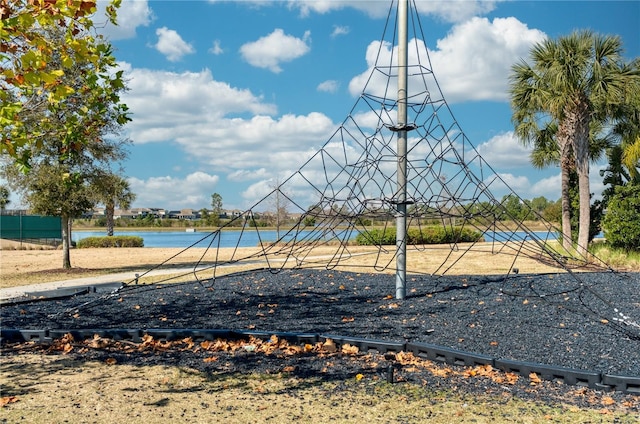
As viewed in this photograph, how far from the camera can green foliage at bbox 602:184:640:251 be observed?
47.4 feet

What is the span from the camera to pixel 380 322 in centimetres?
628

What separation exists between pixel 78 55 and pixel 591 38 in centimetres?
1482

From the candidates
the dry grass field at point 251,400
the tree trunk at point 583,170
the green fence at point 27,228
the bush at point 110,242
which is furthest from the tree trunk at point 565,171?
the green fence at point 27,228

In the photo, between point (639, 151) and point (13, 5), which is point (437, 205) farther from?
point (639, 151)

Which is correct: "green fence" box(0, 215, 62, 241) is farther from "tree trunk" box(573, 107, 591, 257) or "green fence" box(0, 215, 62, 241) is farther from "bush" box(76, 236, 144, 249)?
"tree trunk" box(573, 107, 591, 257)

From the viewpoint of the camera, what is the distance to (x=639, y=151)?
14.7 m

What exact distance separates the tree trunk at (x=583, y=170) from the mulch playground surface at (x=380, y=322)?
22.5 ft

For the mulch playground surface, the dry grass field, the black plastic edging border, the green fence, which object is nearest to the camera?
the dry grass field

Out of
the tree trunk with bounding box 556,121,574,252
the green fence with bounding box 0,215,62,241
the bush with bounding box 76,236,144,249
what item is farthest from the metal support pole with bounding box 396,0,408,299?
the green fence with bounding box 0,215,62,241

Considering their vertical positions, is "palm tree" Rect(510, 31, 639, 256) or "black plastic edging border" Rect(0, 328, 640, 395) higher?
"palm tree" Rect(510, 31, 639, 256)

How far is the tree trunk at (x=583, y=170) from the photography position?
51.2 feet

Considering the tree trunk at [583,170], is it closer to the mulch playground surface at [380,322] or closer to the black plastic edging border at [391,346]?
the mulch playground surface at [380,322]

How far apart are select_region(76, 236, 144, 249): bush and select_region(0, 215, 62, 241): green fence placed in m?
1.98

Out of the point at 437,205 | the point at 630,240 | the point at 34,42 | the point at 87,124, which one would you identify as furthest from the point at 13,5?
the point at 630,240
